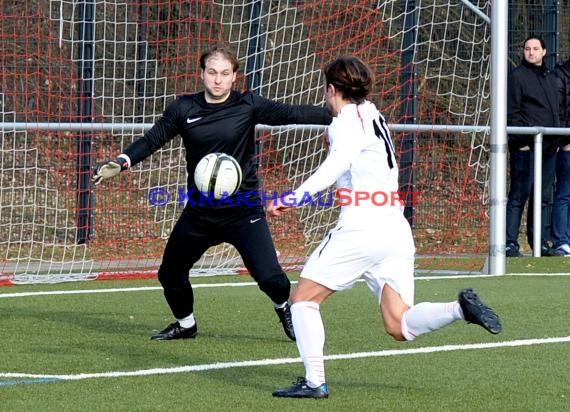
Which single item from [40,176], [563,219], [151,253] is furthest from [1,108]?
[563,219]

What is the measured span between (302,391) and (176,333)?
7.27 ft

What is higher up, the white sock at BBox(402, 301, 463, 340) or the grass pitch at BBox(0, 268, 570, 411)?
the white sock at BBox(402, 301, 463, 340)

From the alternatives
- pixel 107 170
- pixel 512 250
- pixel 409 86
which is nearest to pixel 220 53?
pixel 107 170

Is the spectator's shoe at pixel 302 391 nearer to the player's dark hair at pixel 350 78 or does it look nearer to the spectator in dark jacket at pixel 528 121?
the player's dark hair at pixel 350 78

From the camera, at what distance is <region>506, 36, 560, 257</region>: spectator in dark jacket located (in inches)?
523

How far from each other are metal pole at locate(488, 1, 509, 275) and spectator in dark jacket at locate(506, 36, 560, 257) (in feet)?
6.08

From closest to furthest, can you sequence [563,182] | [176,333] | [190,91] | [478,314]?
1. [478,314]
2. [176,333]
3. [190,91]
4. [563,182]

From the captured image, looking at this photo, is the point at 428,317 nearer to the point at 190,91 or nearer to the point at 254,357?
the point at 254,357

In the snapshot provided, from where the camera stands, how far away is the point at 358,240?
242 inches

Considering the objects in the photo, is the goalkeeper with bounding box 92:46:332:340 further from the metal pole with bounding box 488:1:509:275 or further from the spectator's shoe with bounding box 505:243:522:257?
the spectator's shoe with bounding box 505:243:522:257

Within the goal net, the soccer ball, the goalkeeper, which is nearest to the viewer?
the soccer ball

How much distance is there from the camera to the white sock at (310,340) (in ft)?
20.2

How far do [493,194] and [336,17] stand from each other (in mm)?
2580

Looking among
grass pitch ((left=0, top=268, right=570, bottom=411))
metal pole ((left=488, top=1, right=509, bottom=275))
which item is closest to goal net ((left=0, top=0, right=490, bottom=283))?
metal pole ((left=488, top=1, right=509, bottom=275))
